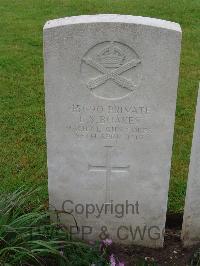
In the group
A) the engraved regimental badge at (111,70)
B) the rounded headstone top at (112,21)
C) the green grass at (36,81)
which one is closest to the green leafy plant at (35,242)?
the green grass at (36,81)

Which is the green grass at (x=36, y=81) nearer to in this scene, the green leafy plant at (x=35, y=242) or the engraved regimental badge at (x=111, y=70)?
the green leafy plant at (x=35, y=242)

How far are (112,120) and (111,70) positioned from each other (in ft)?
1.34

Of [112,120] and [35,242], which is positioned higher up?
[112,120]

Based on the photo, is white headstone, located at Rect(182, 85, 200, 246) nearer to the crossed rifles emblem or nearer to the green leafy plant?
the crossed rifles emblem

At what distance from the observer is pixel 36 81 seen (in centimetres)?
736

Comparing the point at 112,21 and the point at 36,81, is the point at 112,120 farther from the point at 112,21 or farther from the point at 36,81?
the point at 36,81

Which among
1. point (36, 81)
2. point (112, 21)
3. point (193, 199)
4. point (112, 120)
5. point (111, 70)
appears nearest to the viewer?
point (112, 21)

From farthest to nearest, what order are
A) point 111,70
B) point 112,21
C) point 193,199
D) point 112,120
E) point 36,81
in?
point 36,81
point 193,199
point 112,120
point 111,70
point 112,21

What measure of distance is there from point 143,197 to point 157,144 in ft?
1.67

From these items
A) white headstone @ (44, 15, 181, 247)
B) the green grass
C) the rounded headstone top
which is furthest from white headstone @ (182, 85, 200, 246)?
the rounded headstone top

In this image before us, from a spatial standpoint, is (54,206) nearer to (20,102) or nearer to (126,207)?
(126,207)

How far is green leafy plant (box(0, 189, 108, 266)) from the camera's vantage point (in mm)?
3754

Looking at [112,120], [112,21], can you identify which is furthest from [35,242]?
[112,21]

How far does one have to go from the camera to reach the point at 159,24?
3570 millimetres
